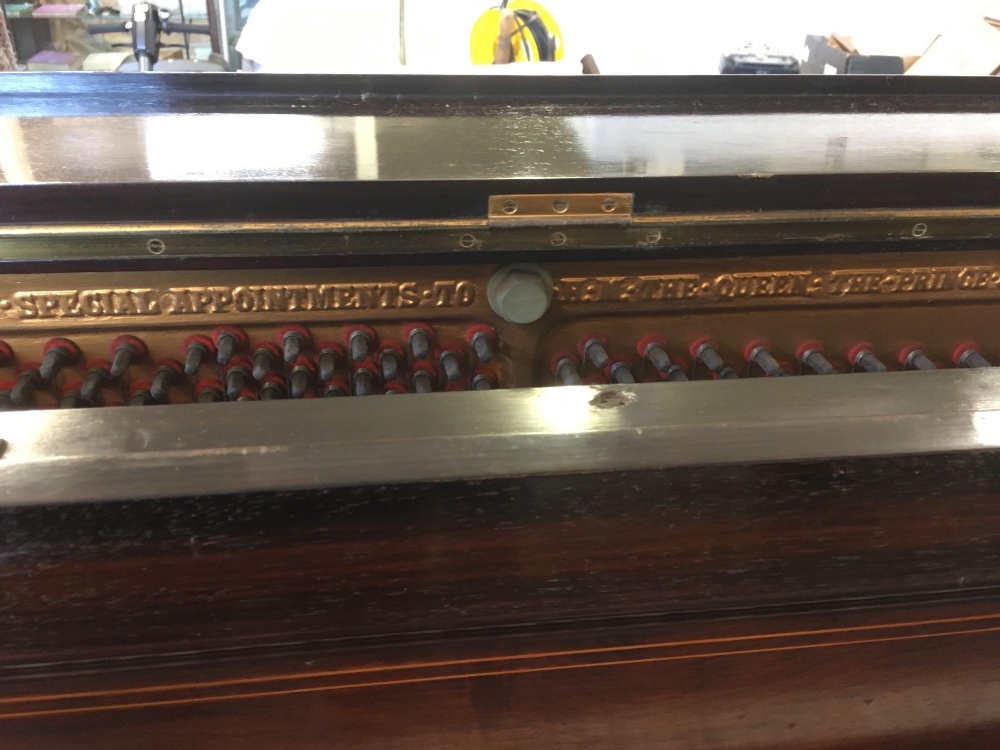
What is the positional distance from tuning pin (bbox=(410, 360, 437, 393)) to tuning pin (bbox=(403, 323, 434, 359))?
1 cm

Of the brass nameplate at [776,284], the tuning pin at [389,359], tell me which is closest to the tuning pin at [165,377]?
the tuning pin at [389,359]

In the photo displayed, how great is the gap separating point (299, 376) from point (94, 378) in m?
0.21

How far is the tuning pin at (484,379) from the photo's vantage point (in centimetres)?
87

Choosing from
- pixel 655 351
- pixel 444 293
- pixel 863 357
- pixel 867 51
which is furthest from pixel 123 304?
pixel 867 51

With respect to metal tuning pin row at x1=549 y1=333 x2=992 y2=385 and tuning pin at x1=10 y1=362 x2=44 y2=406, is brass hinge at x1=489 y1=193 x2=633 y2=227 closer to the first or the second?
metal tuning pin row at x1=549 y1=333 x2=992 y2=385

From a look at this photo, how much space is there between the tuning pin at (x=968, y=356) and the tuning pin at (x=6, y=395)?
42.9 inches

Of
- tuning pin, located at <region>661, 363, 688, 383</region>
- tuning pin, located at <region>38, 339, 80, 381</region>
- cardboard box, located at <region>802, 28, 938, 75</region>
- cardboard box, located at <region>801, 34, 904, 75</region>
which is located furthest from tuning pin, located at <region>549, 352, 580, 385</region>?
cardboard box, located at <region>802, 28, 938, 75</region>

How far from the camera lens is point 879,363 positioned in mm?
896

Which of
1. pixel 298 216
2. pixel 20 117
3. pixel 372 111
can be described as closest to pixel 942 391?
pixel 298 216

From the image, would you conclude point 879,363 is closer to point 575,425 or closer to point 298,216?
point 575,425

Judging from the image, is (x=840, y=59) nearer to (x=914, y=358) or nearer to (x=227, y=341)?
(x=914, y=358)

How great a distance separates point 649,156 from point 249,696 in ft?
2.18

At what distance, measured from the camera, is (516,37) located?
111 inches

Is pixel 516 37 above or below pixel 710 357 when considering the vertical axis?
above
